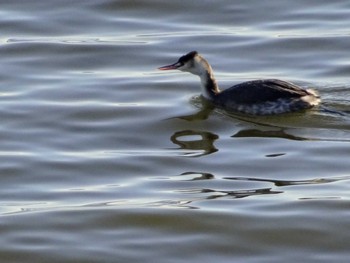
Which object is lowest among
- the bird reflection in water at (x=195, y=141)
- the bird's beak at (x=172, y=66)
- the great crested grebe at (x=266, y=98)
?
the bird reflection in water at (x=195, y=141)

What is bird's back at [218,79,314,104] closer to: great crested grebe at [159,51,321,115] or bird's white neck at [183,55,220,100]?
great crested grebe at [159,51,321,115]

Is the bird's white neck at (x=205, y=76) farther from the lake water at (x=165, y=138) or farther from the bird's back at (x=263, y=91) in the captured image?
the bird's back at (x=263, y=91)

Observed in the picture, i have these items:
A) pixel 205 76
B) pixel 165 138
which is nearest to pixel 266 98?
pixel 205 76

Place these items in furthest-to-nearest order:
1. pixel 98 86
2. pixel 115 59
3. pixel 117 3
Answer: pixel 117 3 < pixel 115 59 < pixel 98 86

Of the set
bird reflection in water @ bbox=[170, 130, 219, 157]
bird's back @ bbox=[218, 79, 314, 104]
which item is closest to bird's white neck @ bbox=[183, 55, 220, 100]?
bird's back @ bbox=[218, 79, 314, 104]

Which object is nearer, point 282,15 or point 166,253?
point 166,253

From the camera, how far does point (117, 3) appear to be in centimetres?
1919

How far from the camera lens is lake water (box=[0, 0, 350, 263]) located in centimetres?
1048

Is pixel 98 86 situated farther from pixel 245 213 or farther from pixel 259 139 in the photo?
pixel 245 213

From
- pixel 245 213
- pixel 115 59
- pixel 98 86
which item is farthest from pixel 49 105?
pixel 245 213

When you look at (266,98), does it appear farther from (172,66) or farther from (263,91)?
(172,66)

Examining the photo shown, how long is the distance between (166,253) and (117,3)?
31.0 feet

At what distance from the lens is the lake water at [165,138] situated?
34.4ft

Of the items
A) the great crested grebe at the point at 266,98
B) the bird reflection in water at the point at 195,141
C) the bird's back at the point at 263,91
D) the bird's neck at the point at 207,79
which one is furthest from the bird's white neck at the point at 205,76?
the bird reflection in water at the point at 195,141
